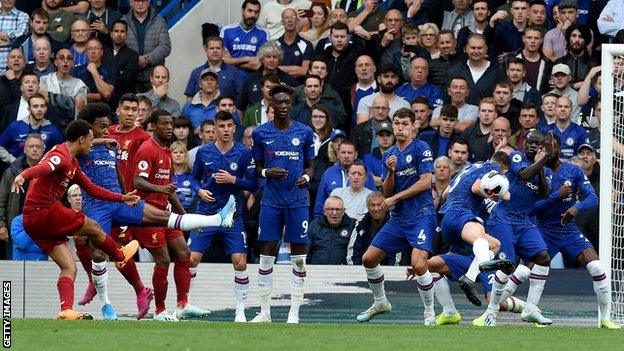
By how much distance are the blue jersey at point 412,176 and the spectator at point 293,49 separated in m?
5.32

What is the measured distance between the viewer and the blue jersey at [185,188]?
20.4 metres

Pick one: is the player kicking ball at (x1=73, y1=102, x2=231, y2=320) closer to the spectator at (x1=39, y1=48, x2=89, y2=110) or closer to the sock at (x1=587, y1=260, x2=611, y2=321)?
the sock at (x1=587, y1=260, x2=611, y2=321)

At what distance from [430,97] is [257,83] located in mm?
2565

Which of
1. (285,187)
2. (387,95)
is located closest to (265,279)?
(285,187)

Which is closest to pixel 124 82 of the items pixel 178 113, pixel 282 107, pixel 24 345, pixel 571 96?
pixel 178 113

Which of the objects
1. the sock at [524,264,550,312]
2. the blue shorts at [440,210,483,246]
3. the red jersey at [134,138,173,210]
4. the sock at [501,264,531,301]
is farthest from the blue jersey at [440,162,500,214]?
the red jersey at [134,138,173,210]

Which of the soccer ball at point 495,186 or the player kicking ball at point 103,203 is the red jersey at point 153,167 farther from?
the soccer ball at point 495,186

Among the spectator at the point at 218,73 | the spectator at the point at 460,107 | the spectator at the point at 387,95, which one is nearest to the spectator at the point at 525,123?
the spectator at the point at 460,107

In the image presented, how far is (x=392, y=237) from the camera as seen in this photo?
17.8 meters

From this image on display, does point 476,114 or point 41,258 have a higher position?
point 476,114

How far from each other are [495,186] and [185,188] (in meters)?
5.38

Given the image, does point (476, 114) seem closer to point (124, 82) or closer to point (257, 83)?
point (257, 83)

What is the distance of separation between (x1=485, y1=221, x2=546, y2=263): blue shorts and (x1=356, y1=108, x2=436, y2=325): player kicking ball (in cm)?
77

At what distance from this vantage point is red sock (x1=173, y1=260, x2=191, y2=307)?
18.1m
